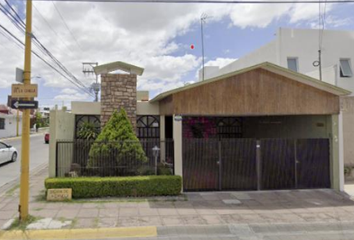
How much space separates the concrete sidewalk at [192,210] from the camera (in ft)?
22.6

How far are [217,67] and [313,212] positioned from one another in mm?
20504

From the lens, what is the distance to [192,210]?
25.7 ft

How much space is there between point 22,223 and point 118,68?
7.68 metres

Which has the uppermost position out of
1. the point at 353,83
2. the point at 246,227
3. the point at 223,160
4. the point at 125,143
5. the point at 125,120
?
the point at 353,83

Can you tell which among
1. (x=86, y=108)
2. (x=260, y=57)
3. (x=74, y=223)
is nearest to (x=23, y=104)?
(x=74, y=223)

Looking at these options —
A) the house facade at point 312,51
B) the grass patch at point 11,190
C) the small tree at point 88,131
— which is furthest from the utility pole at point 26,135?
the house facade at point 312,51

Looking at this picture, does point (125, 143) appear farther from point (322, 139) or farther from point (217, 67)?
point (217, 67)

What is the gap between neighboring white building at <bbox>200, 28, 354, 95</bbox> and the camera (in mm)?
17062

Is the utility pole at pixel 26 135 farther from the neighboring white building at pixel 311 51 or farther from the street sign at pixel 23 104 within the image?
the neighboring white building at pixel 311 51

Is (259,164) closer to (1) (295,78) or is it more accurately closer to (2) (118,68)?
(1) (295,78)

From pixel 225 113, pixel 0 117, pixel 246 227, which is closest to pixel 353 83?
pixel 225 113

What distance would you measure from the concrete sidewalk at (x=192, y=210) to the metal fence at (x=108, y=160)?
1.16 meters

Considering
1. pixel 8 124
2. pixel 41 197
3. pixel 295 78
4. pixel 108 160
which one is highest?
pixel 295 78

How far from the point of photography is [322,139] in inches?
412
